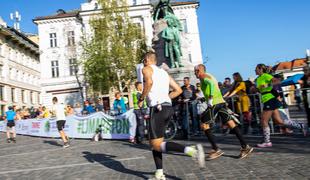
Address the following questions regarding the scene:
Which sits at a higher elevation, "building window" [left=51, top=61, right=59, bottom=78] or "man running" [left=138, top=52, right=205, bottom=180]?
"building window" [left=51, top=61, right=59, bottom=78]

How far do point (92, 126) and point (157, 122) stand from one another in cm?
944

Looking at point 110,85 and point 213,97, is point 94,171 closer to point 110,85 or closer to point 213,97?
point 213,97

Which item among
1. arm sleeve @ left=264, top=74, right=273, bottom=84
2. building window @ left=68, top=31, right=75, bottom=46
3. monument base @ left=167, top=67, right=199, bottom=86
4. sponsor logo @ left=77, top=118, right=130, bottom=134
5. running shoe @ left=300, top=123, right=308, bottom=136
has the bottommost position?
running shoe @ left=300, top=123, right=308, bottom=136

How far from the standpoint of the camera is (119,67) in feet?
114

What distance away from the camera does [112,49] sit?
34.4 metres

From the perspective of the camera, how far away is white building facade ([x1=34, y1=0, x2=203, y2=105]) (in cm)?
4634

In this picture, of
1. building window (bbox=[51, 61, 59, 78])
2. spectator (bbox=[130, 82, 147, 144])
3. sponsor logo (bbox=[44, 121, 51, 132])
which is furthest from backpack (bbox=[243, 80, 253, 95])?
building window (bbox=[51, 61, 59, 78])

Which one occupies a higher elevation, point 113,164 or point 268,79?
point 268,79

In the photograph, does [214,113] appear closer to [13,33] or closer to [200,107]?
[200,107]

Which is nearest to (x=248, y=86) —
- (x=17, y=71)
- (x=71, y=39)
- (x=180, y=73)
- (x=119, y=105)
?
(x=180, y=73)

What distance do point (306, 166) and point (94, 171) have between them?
146 inches

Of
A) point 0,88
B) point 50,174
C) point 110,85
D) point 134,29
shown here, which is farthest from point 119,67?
point 50,174

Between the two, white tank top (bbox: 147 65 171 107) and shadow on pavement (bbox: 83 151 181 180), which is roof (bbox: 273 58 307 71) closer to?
shadow on pavement (bbox: 83 151 181 180)

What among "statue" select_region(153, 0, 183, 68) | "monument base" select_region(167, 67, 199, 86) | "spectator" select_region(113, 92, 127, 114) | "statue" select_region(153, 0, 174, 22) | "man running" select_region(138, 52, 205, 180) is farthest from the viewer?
"statue" select_region(153, 0, 174, 22)
